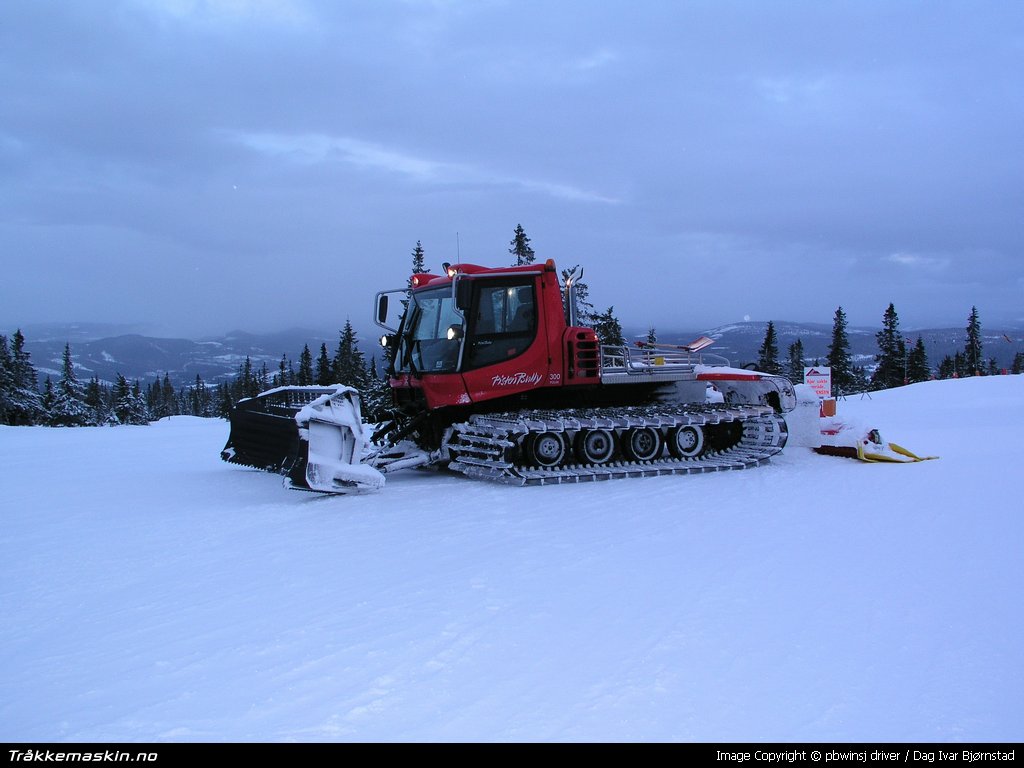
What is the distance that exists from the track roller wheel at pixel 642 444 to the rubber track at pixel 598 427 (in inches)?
5.0

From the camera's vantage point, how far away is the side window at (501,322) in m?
9.48

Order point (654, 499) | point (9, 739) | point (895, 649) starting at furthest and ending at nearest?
point (654, 499) → point (895, 649) → point (9, 739)

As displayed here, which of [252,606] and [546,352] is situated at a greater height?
[546,352]

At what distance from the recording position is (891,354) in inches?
2233

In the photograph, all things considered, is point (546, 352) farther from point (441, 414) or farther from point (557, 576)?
point (557, 576)

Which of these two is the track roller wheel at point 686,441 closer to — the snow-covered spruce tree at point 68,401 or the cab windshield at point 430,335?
the cab windshield at point 430,335

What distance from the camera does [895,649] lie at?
3.66 meters

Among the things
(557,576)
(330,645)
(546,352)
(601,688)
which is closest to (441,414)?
(546,352)

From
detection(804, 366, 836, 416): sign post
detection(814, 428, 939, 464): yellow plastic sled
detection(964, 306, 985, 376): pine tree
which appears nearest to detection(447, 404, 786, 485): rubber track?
detection(814, 428, 939, 464): yellow plastic sled

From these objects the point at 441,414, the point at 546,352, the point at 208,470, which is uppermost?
the point at 546,352

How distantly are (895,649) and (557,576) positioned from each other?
213cm

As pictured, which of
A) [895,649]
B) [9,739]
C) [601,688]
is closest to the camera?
[9,739]

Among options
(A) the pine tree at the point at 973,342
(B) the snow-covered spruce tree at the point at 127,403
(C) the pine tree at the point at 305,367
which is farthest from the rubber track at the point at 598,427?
(A) the pine tree at the point at 973,342

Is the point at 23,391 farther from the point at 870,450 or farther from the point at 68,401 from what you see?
the point at 870,450
